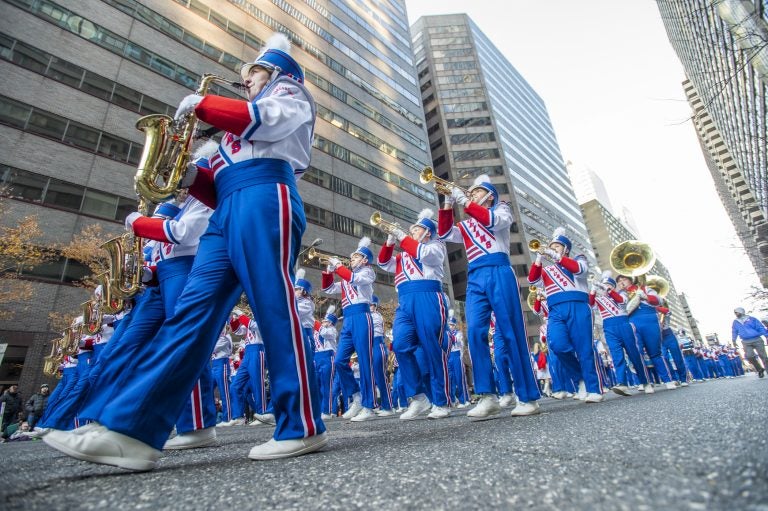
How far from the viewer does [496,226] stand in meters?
4.03

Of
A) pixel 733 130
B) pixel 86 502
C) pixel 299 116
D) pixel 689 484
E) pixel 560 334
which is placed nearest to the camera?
pixel 689 484

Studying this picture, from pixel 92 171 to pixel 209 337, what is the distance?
70.5 feet

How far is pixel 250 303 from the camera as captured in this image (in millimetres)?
2090

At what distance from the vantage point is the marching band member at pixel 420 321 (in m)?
5.17

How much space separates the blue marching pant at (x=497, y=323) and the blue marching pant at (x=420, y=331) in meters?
1.13

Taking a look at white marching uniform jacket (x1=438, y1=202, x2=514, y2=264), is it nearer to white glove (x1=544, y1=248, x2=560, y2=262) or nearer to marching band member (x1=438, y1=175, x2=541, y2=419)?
marching band member (x1=438, y1=175, x2=541, y2=419)

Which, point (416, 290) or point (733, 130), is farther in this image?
point (733, 130)

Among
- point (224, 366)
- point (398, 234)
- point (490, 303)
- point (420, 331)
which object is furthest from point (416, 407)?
point (224, 366)

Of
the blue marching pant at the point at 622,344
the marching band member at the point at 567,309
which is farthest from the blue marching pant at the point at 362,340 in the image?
the blue marching pant at the point at 622,344

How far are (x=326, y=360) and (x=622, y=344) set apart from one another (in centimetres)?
622

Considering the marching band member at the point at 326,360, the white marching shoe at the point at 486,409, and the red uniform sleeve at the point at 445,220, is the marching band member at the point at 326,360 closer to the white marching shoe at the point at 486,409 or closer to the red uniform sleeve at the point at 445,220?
the red uniform sleeve at the point at 445,220

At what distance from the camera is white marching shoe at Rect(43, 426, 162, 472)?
1.55 metres

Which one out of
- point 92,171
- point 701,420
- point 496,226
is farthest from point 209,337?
point 92,171

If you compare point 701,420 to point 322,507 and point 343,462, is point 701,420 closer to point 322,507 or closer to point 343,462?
point 343,462
